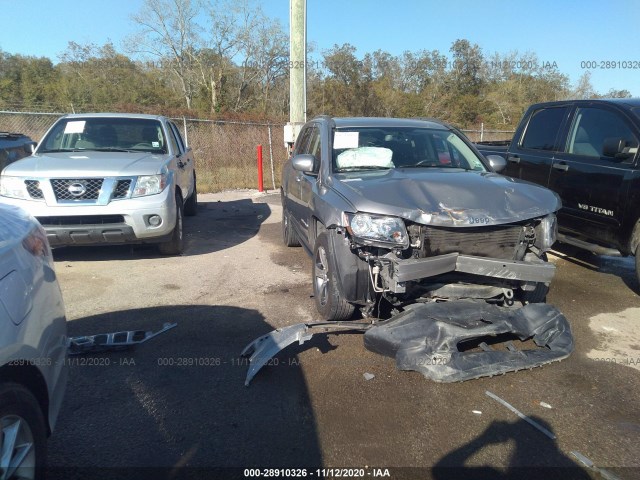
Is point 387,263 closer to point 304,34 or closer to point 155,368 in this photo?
point 155,368

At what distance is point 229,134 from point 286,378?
15735 mm

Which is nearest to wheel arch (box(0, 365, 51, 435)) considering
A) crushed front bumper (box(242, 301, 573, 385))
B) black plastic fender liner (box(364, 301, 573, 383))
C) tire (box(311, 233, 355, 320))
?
crushed front bumper (box(242, 301, 573, 385))

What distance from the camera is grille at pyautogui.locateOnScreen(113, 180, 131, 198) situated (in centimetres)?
578

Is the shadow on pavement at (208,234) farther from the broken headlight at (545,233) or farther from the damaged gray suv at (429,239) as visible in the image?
the broken headlight at (545,233)

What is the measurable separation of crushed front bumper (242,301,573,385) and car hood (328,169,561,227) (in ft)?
2.20

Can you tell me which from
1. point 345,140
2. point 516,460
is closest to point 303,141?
point 345,140

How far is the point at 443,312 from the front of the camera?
351cm

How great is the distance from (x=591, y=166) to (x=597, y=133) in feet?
1.58

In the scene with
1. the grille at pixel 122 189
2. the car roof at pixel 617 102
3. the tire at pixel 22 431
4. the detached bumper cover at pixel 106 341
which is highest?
the car roof at pixel 617 102

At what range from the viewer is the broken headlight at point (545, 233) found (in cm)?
370

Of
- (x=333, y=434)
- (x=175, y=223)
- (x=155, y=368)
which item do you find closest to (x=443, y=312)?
(x=333, y=434)

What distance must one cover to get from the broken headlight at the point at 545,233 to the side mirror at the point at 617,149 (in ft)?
6.86

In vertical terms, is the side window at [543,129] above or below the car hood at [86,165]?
above

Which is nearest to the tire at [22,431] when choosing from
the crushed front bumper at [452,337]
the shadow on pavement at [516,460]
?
the crushed front bumper at [452,337]
